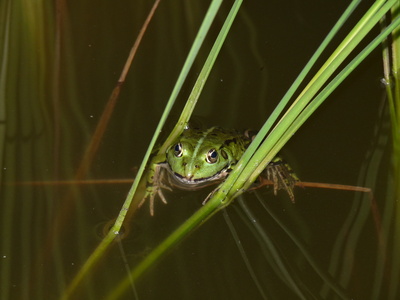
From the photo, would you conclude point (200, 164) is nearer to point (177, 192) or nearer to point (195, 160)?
point (195, 160)

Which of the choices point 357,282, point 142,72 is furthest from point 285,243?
point 142,72

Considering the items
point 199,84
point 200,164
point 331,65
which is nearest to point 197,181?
point 200,164

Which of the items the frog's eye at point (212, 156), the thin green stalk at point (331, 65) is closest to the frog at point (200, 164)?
the frog's eye at point (212, 156)

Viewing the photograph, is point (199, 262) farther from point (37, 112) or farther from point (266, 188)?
point (37, 112)

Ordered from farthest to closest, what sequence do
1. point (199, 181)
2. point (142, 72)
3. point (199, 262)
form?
point (142, 72), point (199, 181), point (199, 262)

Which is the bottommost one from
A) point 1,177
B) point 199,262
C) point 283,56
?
point 1,177

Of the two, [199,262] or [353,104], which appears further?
[353,104]

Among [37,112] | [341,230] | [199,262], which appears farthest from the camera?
[37,112]
